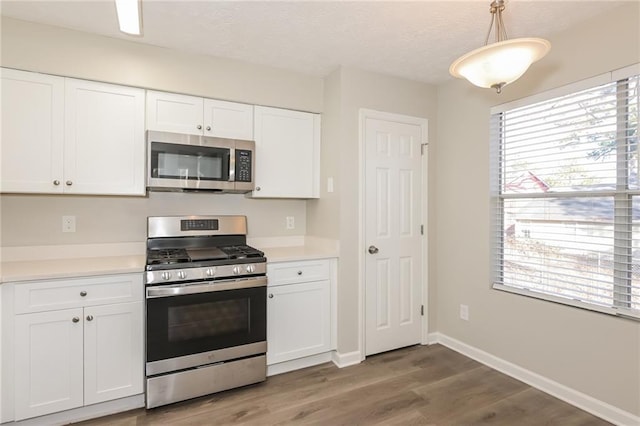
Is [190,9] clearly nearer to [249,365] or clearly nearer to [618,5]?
[249,365]

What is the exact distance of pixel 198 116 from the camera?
2654mm

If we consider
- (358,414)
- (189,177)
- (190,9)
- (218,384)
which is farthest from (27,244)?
(358,414)

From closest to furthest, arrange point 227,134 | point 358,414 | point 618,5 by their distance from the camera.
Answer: point 618,5 → point 358,414 → point 227,134

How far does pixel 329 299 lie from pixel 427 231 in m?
1.18

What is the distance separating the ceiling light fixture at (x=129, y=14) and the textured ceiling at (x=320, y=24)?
35 centimetres

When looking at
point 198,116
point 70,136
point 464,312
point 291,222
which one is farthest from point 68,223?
point 464,312

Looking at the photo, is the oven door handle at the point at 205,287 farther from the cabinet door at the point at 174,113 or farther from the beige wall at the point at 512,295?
the beige wall at the point at 512,295

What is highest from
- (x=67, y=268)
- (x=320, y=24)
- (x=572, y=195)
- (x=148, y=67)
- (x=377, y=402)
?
(x=320, y=24)

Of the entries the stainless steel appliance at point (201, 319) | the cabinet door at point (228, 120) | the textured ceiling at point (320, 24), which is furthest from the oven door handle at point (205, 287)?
the textured ceiling at point (320, 24)

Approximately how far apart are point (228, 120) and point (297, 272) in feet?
4.42

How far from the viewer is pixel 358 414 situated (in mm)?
2170

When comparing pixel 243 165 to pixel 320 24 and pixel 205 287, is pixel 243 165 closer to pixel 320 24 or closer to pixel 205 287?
pixel 205 287

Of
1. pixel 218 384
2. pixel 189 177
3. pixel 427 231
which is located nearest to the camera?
pixel 218 384

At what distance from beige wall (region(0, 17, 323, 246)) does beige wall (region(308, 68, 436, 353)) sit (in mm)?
309
